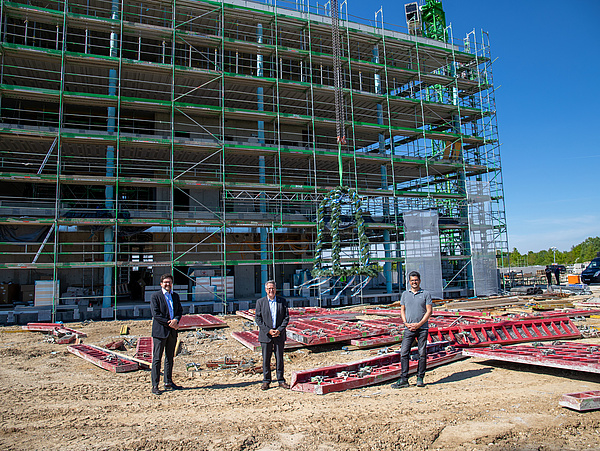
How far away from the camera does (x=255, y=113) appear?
19984 millimetres

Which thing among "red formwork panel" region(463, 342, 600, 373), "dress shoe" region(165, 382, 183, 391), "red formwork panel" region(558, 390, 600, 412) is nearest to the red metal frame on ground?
"red formwork panel" region(463, 342, 600, 373)

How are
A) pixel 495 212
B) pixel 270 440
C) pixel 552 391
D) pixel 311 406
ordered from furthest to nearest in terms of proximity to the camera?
pixel 495 212, pixel 552 391, pixel 311 406, pixel 270 440

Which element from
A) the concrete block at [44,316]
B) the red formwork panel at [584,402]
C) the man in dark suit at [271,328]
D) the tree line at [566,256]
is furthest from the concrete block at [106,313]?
the tree line at [566,256]

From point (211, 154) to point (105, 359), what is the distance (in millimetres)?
12786

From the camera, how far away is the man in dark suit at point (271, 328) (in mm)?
6336

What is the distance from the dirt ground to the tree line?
238ft

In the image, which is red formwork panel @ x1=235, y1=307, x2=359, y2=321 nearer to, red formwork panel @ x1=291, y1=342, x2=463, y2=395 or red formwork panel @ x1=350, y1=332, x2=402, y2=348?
red formwork panel @ x1=350, y1=332, x2=402, y2=348

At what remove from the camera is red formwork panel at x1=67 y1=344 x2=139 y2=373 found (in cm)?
758

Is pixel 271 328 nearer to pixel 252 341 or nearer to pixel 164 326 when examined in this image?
pixel 164 326

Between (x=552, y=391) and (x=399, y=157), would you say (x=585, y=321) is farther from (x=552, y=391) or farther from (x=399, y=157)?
(x=399, y=157)

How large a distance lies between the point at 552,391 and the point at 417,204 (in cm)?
1898

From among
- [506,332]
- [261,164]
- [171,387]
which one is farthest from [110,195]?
[506,332]

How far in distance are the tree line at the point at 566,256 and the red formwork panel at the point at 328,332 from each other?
68.7 m

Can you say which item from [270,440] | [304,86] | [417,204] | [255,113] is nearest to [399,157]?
[417,204]
